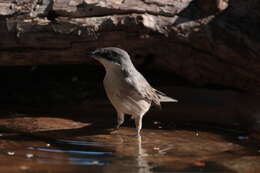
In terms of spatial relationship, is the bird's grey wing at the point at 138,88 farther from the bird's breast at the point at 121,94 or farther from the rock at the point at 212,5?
the rock at the point at 212,5

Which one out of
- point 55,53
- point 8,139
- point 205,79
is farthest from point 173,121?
point 8,139

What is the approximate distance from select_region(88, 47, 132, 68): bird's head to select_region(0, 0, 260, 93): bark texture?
52 cm

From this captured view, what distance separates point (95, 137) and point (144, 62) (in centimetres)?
160

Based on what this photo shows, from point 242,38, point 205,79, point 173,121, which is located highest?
point 242,38

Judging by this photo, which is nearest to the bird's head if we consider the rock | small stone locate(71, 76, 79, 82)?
the rock

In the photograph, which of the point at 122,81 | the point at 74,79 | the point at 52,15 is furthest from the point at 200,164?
the point at 74,79

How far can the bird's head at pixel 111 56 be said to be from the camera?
7.02m

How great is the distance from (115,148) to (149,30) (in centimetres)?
191

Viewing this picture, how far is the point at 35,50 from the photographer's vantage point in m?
7.73

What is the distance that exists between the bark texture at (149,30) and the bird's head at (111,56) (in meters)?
0.52

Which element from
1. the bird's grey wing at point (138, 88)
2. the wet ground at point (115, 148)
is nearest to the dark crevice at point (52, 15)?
the bird's grey wing at point (138, 88)

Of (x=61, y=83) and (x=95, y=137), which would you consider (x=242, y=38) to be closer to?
(x=95, y=137)

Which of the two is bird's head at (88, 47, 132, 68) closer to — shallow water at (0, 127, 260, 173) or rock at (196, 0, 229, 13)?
shallow water at (0, 127, 260, 173)

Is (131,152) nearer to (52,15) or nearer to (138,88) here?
(138,88)
